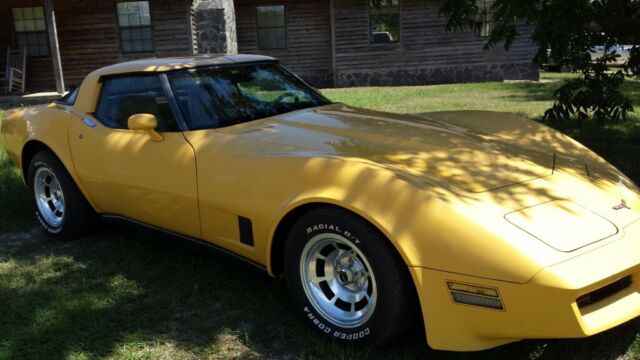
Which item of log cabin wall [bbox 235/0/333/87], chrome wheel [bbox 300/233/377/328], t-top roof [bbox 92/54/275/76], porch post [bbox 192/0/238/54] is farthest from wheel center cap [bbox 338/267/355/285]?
log cabin wall [bbox 235/0/333/87]

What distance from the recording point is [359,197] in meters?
2.68

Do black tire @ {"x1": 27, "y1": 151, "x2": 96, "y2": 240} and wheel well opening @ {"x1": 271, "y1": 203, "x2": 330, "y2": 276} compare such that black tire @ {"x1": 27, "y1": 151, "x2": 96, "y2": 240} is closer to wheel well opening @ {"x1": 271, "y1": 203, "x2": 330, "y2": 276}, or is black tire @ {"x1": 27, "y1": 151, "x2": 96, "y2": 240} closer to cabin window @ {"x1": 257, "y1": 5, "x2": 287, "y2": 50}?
wheel well opening @ {"x1": 271, "y1": 203, "x2": 330, "y2": 276}

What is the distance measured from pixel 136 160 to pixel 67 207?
1.09m

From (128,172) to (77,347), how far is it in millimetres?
1235

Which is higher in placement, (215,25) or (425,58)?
(215,25)

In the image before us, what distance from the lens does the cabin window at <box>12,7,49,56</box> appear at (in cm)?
1767

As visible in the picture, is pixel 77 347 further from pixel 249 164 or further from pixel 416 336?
pixel 416 336

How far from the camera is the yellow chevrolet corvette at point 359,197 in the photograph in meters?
2.38

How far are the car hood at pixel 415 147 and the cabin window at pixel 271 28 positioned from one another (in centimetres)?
1525

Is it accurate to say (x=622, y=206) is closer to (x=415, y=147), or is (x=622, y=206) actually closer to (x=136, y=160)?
(x=415, y=147)

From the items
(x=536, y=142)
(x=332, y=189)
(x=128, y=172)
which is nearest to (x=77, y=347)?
(x=128, y=172)

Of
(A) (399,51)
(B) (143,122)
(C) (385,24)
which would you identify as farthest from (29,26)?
(B) (143,122)

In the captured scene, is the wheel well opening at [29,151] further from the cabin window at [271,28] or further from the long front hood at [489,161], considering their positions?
the cabin window at [271,28]

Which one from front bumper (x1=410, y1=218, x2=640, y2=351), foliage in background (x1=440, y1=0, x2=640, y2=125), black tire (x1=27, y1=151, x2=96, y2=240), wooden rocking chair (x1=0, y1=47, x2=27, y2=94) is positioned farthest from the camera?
wooden rocking chair (x1=0, y1=47, x2=27, y2=94)
